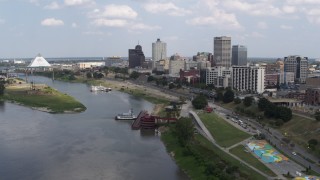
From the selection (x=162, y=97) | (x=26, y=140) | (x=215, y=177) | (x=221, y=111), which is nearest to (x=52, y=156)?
(x=26, y=140)

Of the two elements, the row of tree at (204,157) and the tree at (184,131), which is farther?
the tree at (184,131)

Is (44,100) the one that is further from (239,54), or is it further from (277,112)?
(239,54)

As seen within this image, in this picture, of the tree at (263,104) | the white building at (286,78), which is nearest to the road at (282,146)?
the tree at (263,104)

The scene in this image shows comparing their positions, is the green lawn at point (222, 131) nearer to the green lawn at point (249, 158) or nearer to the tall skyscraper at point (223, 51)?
the green lawn at point (249, 158)

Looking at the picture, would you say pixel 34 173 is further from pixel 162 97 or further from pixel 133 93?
pixel 133 93

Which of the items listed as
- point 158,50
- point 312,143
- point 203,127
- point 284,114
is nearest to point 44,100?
point 203,127

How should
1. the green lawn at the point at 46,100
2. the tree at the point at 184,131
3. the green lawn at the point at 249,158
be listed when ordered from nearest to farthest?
the green lawn at the point at 249,158, the tree at the point at 184,131, the green lawn at the point at 46,100
